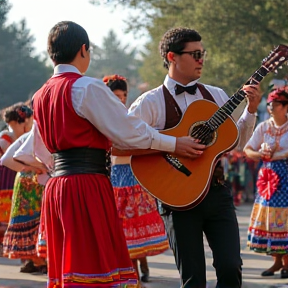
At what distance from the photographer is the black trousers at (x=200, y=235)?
4699 mm

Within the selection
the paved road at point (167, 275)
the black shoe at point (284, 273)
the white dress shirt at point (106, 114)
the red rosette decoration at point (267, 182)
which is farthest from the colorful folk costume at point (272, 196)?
the white dress shirt at point (106, 114)

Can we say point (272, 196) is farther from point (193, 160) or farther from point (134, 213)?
point (193, 160)

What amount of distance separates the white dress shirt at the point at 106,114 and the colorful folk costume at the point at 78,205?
0.9 inches

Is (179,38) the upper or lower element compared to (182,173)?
upper

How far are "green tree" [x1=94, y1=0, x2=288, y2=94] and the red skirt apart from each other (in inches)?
602

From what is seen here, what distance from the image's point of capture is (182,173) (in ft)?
15.4

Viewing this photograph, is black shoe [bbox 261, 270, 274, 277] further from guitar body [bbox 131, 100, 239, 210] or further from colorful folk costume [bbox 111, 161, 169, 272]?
guitar body [bbox 131, 100, 239, 210]

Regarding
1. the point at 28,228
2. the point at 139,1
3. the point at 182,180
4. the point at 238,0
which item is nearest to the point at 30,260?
the point at 28,228

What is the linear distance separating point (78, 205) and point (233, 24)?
16811mm

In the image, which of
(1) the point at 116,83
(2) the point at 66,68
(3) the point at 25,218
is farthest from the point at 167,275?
(2) the point at 66,68

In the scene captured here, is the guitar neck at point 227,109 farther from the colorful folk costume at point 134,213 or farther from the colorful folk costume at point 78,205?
the colorful folk costume at point 134,213

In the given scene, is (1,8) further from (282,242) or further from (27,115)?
(282,242)

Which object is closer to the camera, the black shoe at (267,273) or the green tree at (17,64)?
the black shoe at (267,273)

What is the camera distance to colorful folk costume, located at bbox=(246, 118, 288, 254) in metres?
8.09
